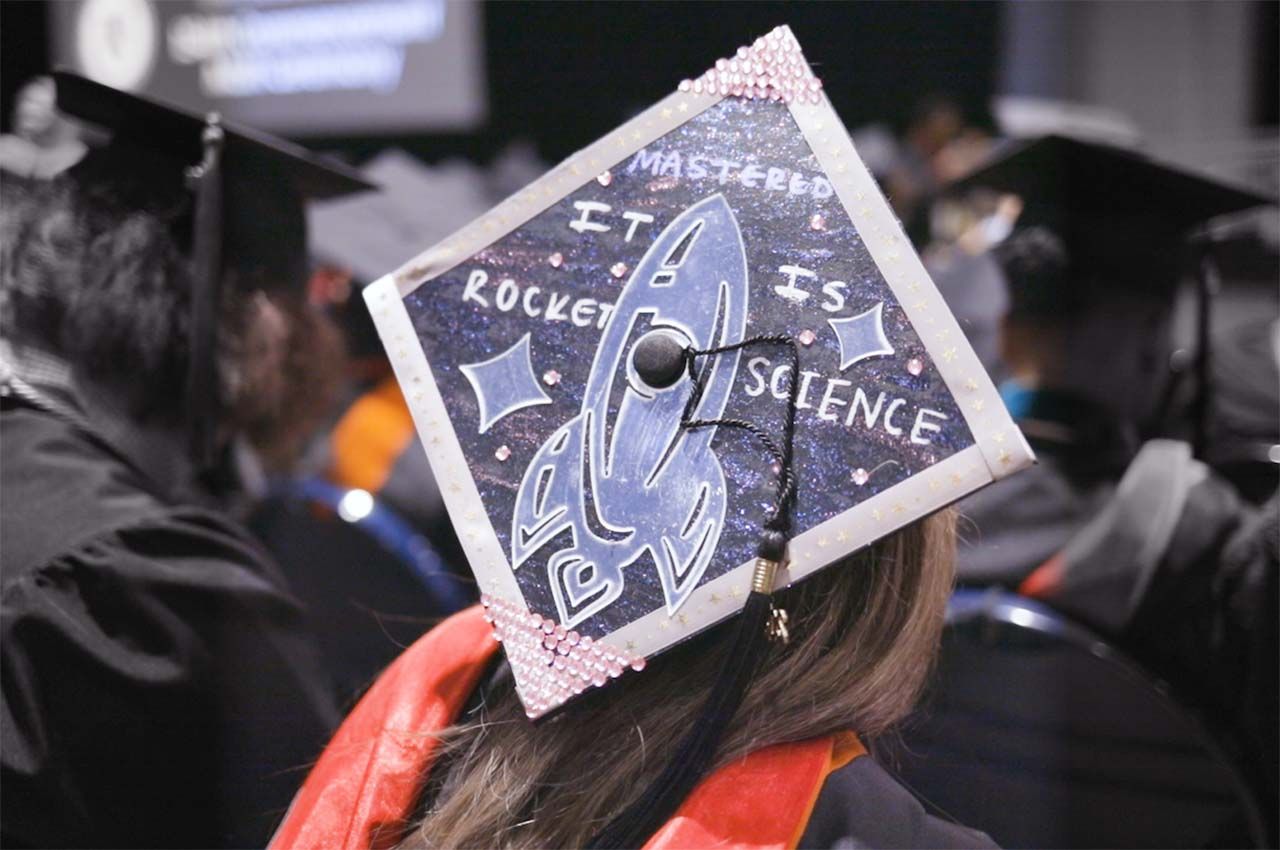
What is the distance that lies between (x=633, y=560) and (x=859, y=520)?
0.52 ft

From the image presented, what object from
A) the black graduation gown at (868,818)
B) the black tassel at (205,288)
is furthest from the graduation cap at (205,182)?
the black graduation gown at (868,818)

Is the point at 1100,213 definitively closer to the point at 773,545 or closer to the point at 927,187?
the point at 927,187

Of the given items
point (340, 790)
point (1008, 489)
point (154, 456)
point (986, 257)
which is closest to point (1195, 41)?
point (986, 257)

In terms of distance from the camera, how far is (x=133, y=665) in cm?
123

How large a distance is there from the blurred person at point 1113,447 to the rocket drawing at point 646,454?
78cm

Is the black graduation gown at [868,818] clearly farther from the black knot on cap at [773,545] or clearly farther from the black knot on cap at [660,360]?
the black knot on cap at [660,360]

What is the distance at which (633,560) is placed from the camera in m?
0.87

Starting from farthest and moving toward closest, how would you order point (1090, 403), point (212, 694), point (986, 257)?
point (986, 257) < point (1090, 403) < point (212, 694)

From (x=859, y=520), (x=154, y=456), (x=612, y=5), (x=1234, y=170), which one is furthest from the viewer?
(x=612, y=5)

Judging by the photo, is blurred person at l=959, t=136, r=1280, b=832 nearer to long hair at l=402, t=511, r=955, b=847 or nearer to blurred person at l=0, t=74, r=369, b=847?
long hair at l=402, t=511, r=955, b=847

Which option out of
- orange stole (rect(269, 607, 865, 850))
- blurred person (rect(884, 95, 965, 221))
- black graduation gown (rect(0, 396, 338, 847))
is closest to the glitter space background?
orange stole (rect(269, 607, 865, 850))

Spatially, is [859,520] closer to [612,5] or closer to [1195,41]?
[612,5]

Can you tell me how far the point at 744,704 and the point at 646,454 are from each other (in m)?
0.19

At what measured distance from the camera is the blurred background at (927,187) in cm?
153
